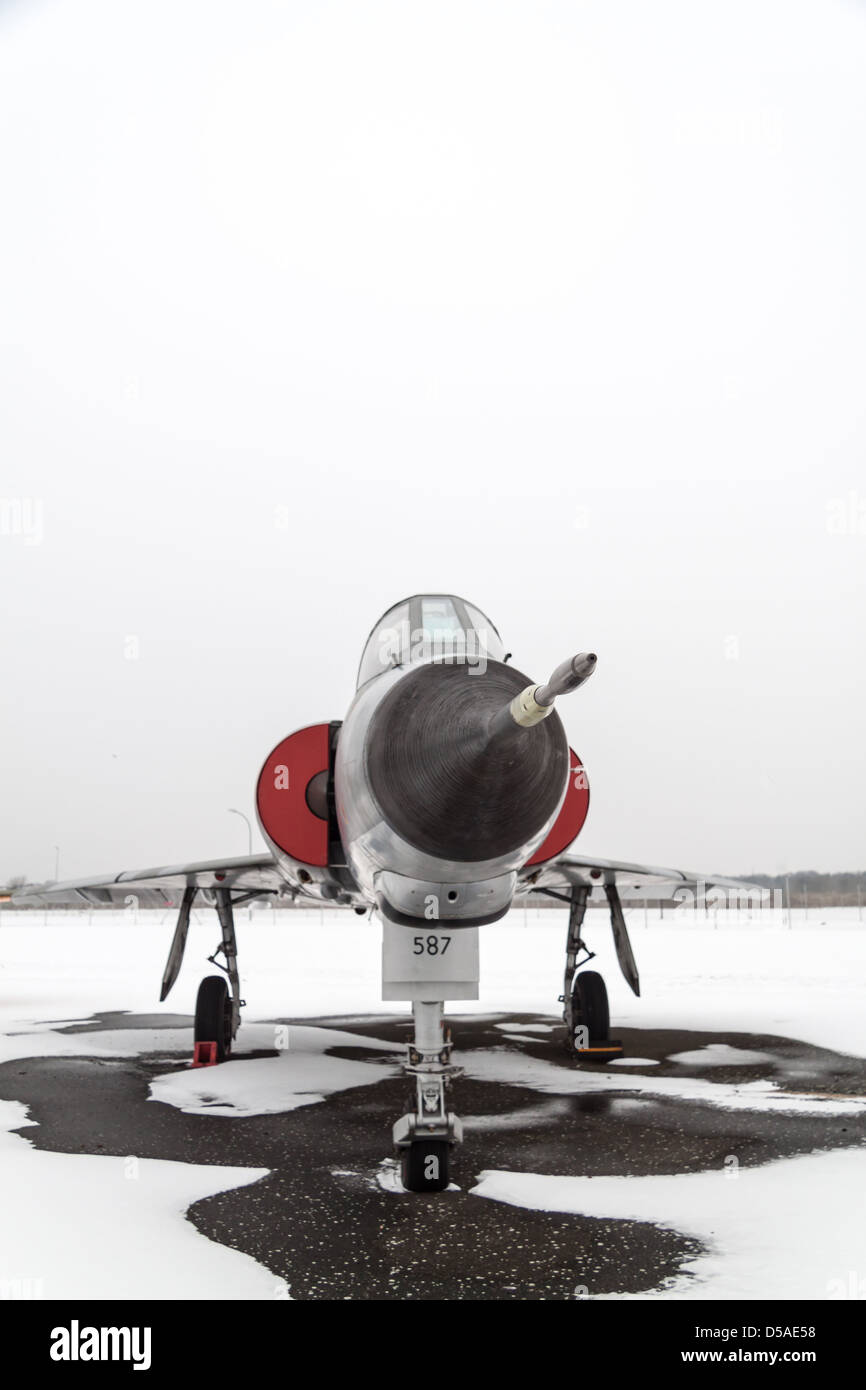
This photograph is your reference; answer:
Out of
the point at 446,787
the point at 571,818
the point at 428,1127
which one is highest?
the point at 446,787

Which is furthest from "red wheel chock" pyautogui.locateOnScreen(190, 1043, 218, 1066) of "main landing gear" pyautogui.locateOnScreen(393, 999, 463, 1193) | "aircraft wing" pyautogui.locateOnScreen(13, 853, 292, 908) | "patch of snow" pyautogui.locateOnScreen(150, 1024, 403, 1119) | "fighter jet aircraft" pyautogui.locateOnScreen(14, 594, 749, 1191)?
"main landing gear" pyautogui.locateOnScreen(393, 999, 463, 1193)

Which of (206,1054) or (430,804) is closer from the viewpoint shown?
(430,804)

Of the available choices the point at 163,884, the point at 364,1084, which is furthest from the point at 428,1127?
the point at 163,884

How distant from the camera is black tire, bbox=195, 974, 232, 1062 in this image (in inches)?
381

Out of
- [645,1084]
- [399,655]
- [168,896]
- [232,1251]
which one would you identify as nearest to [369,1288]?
[232,1251]

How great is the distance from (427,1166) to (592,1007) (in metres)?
5.20

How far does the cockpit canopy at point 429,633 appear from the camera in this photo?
5879 mm

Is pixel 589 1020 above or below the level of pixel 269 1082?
above

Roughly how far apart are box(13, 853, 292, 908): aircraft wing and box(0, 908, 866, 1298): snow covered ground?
5.14ft

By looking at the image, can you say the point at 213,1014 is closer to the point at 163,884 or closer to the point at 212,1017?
the point at 212,1017

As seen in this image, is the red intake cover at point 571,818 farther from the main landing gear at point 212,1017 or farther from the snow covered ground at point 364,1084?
the main landing gear at point 212,1017

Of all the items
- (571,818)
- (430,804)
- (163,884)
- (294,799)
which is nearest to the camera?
(430,804)

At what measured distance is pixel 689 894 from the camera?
39.3 feet

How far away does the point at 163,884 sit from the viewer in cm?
1074
